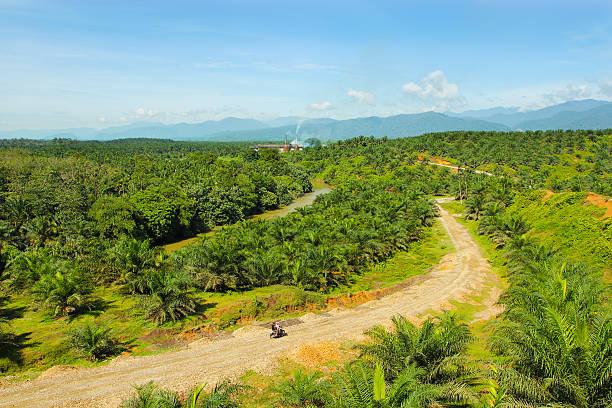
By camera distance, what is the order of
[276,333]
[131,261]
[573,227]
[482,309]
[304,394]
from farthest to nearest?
[573,227], [131,261], [482,309], [276,333], [304,394]

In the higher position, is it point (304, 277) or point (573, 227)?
point (573, 227)

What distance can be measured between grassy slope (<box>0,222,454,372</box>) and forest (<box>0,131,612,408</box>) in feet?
0.43

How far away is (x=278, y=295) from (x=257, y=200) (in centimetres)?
4446

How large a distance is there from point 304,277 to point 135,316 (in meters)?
12.3

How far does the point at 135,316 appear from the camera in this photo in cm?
2131

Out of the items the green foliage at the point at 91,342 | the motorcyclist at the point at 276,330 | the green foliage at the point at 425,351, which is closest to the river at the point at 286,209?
the green foliage at the point at 91,342

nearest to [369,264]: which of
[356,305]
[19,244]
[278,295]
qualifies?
[356,305]

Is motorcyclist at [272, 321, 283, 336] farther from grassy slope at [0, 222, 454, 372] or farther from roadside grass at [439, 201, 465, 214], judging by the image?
roadside grass at [439, 201, 465, 214]

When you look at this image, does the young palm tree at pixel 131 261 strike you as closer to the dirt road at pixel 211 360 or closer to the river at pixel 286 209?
the dirt road at pixel 211 360

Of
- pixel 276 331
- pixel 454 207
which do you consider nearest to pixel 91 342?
pixel 276 331

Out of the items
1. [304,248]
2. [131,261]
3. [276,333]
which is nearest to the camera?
[276,333]

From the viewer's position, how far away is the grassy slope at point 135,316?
55.1 ft

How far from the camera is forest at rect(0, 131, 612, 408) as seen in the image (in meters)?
10.2

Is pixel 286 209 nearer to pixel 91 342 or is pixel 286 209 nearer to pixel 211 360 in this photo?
pixel 211 360
